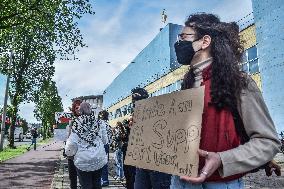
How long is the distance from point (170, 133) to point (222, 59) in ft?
1.66

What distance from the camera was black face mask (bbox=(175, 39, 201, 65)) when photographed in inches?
94.1

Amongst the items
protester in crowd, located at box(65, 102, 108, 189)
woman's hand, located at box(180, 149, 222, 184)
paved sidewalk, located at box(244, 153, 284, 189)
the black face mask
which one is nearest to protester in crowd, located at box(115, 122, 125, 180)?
protester in crowd, located at box(65, 102, 108, 189)

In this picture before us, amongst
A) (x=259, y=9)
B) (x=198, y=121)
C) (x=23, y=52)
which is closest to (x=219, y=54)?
(x=198, y=121)

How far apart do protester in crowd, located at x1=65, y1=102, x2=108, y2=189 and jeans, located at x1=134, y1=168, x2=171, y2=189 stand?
116 centimetres

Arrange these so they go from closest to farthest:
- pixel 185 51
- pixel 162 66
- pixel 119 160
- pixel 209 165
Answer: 1. pixel 209 165
2. pixel 185 51
3. pixel 119 160
4. pixel 162 66

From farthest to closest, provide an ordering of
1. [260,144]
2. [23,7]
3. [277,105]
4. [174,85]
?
[174,85] < [277,105] < [23,7] < [260,144]

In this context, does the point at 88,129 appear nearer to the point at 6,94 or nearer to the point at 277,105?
the point at 277,105

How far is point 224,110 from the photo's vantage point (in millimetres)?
2162

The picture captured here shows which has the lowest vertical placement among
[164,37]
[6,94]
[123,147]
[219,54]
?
[123,147]

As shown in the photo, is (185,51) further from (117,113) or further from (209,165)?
(117,113)

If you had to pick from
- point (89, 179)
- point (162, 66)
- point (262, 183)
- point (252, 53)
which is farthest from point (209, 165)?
point (162, 66)

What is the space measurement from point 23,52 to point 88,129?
97.7 ft

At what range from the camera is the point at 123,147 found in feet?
28.6

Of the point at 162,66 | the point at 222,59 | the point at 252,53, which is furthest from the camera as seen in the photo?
the point at 162,66
